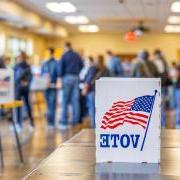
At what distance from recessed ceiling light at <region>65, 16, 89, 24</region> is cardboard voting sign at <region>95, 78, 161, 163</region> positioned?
43.7 ft

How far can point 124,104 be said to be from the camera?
1.66 m

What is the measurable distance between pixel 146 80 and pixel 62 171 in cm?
42

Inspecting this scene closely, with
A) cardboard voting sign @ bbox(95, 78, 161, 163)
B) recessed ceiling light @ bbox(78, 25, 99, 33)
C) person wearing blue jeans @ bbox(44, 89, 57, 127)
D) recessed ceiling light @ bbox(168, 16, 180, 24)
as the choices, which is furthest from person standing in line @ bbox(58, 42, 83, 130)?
recessed ceiling light @ bbox(78, 25, 99, 33)

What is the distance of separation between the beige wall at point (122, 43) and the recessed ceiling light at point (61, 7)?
7.25 meters

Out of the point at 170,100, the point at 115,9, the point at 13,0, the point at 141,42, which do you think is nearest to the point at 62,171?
the point at 13,0

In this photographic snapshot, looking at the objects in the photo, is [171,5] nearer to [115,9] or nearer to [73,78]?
[115,9]

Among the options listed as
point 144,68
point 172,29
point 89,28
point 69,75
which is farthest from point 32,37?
point 144,68

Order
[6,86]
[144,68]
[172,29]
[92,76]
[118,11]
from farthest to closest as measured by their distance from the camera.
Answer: [172,29], [118,11], [92,76], [144,68], [6,86]

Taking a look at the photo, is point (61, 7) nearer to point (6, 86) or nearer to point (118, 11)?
point (118, 11)

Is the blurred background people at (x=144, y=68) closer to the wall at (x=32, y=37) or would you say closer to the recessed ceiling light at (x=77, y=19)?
the recessed ceiling light at (x=77, y=19)

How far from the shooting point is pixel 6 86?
197 inches

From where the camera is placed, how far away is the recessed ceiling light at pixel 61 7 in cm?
1187

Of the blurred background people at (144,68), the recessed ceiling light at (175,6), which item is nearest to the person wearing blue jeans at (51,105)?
the blurred background people at (144,68)

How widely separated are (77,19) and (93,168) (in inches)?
558
